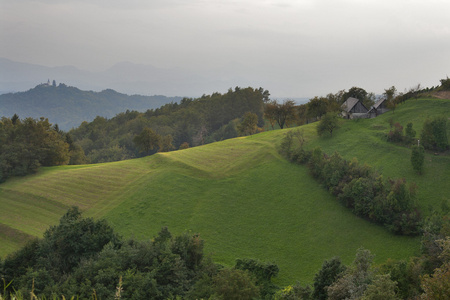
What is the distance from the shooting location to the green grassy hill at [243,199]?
31359 millimetres

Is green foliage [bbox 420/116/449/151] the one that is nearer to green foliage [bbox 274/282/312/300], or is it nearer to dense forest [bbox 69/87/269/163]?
green foliage [bbox 274/282/312/300]

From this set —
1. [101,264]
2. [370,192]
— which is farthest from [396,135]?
[101,264]

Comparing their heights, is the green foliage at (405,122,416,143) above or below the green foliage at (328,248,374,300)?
above

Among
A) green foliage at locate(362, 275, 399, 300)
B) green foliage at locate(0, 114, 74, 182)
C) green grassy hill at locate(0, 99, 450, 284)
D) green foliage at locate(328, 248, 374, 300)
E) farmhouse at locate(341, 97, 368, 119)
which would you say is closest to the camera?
green foliage at locate(362, 275, 399, 300)

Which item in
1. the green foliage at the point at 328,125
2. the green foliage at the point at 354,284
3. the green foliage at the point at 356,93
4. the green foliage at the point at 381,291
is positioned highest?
→ the green foliage at the point at 356,93

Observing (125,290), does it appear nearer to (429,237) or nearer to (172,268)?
(172,268)

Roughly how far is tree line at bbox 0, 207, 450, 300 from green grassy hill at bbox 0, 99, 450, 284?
4142mm

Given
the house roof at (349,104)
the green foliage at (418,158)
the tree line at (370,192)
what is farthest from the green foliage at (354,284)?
the house roof at (349,104)

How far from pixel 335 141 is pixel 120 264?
38.5m

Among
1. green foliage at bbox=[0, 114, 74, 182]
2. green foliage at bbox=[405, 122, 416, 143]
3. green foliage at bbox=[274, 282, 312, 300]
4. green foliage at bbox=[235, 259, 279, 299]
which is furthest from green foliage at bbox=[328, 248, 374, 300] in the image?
green foliage at bbox=[0, 114, 74, 182]

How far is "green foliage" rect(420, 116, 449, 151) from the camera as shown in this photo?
40.8 m

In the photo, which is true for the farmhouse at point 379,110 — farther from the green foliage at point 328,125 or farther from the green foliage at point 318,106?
the green foliage at point 328,125

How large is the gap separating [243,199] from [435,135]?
2563 cm

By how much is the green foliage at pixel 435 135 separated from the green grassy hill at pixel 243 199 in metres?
1.62
